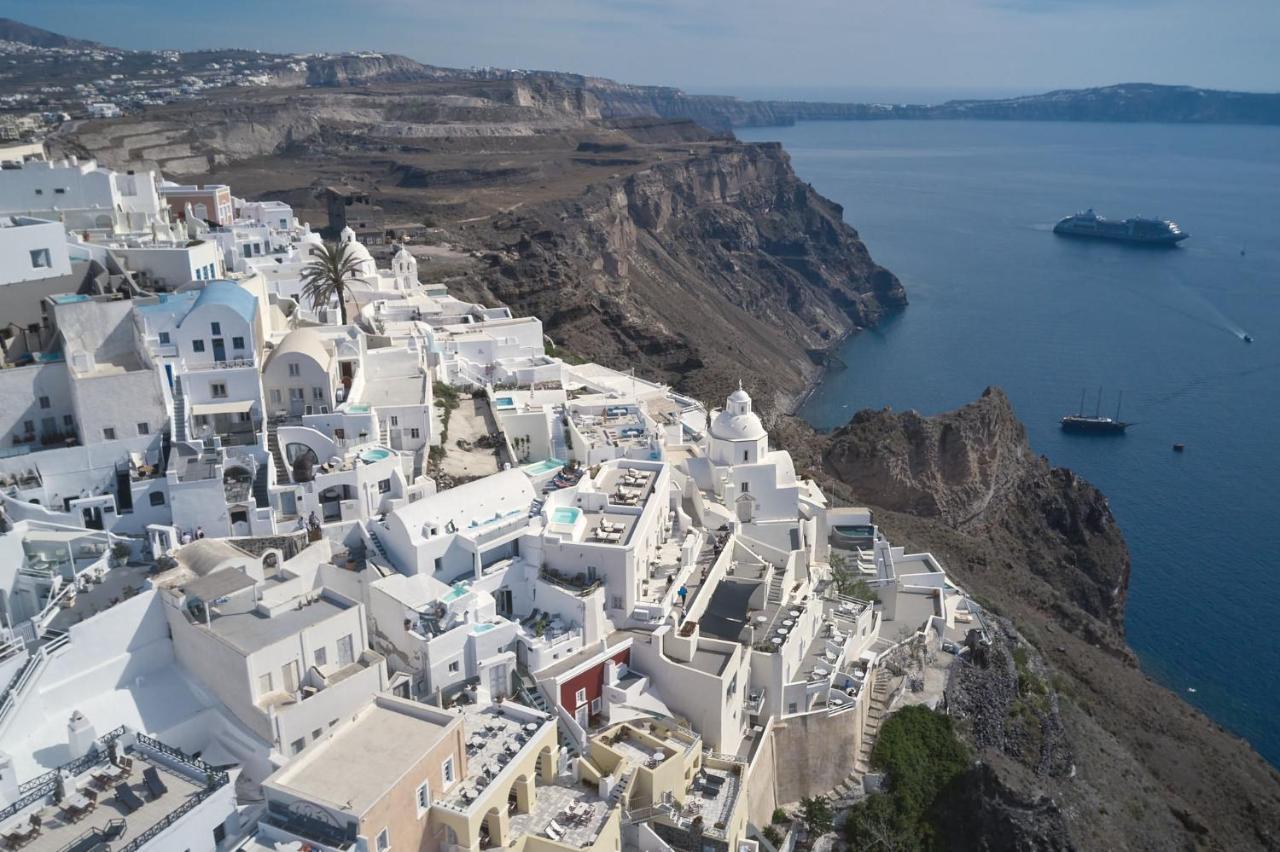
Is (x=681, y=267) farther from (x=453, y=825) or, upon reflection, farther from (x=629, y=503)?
(x=453, y=825)

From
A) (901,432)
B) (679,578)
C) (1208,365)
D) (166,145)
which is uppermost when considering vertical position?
(166,145)

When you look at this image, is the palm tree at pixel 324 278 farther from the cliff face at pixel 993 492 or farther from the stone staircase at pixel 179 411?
the cliff face at pixel 993 492

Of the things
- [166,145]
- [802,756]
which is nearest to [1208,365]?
[802,756]

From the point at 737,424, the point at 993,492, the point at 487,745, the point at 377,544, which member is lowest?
the point at 993,492

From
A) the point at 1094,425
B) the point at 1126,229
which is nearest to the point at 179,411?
the point at 1094,425

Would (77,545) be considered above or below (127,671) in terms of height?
above

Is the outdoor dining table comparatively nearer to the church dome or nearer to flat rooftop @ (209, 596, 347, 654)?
flat rooftop @ (209, 596, 347, 654)

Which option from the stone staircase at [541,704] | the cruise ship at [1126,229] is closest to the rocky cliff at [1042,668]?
the stone staircase at [541,704]

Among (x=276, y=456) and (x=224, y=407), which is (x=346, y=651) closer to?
(x=276, y=456)
